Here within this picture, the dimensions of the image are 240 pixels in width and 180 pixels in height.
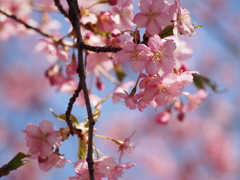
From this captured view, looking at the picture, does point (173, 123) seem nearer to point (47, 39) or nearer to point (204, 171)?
point (204, 171)

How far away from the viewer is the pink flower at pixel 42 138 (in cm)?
144

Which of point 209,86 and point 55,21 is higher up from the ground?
point 55,21

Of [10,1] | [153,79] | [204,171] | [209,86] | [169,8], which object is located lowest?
[153,79]

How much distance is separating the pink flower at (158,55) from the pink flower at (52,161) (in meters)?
0.50

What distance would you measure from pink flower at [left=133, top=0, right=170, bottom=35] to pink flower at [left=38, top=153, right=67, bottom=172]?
0.60 meters

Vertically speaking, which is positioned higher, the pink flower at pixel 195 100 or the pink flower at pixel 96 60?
the pink flower at pixel 96 60

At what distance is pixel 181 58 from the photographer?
86.4 inches

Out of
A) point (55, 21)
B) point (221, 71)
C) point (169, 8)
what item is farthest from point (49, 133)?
point (221, 71)

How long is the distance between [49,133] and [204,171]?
5641mm

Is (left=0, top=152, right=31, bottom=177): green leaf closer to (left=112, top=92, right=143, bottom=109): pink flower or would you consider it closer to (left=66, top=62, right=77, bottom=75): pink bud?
(left=112, top=92, right=143, bottom=109): pink flower

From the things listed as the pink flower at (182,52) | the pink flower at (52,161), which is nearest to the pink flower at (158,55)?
the pink flower at (52,161)

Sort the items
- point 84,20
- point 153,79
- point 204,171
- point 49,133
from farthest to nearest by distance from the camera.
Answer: point 204,171 < point 84,20 < point 49,133 < point 153,79

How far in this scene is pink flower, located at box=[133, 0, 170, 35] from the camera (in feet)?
4.57

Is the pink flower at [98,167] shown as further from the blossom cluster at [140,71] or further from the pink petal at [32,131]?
the pink petal at [32,131]
